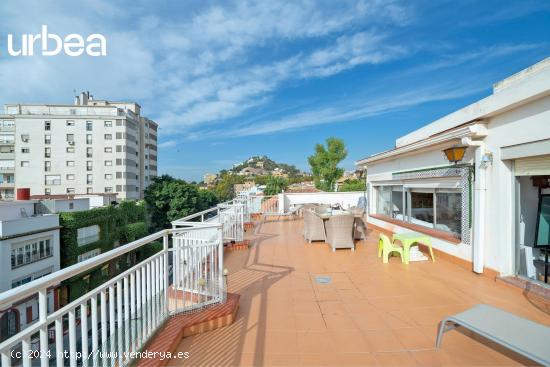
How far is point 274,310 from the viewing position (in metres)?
3.49

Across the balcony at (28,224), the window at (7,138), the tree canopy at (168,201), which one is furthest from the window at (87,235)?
the window at (7,138)

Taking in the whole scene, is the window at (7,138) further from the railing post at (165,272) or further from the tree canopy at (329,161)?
the railing post at (165,272)

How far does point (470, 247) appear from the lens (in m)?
4.83

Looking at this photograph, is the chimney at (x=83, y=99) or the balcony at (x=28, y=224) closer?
the balcony at (x=28, y=224)

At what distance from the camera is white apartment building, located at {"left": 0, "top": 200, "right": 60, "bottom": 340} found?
17047mm

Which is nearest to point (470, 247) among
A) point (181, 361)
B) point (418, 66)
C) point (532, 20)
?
point (181, 361)

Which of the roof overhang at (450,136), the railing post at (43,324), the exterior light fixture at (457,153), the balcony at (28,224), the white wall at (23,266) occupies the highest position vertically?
the roof overhang at (450,136)

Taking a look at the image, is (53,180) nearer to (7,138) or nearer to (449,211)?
(7,138)

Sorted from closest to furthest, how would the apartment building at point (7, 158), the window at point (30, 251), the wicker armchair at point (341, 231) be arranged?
the wicker armchair at point (341, 231) < the window at point (30, 251) < the apartment building at point (7, 158)

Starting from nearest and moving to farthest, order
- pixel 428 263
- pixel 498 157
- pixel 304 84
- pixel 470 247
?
pixel 498 157, pixel 470 247, pixel 428 263, pixel 304 84

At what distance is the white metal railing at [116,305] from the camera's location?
4.35 feet

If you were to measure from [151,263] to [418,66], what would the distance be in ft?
59.7

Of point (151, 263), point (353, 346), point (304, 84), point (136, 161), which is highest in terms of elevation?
point (304, 84)

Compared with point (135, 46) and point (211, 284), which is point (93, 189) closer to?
point (135, 46)
